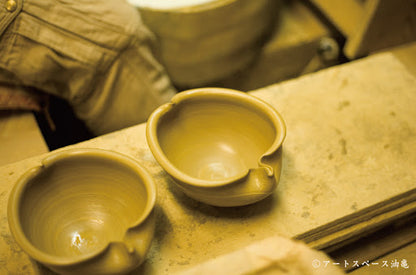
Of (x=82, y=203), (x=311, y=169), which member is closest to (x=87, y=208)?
(x=82, y=203)

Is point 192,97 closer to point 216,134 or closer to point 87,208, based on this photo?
point 216,134

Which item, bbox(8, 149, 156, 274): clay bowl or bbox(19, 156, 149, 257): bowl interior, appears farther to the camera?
bbox(19, 156, 149, 257): bowl interior

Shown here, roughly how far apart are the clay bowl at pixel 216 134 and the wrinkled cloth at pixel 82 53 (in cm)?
42

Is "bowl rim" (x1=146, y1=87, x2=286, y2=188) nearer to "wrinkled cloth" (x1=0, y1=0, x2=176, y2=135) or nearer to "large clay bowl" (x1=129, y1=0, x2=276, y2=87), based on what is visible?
"wrinkled cloth" (x1=0, y1=0, x2=176, y2=135)

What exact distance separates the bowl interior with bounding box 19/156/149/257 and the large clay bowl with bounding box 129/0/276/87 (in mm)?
1044

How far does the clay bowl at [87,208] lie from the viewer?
2.95ft

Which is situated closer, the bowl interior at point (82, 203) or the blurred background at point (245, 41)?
the bowl interior at point (82, 203)

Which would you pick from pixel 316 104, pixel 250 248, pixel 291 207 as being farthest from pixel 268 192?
pixel 316 104

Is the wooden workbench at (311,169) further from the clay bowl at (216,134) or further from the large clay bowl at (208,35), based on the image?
the large clay bowl at (208,35)

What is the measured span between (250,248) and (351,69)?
112 centimetres

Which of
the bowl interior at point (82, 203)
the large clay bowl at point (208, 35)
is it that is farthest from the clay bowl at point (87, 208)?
the large clay bowl at point (208, 35)

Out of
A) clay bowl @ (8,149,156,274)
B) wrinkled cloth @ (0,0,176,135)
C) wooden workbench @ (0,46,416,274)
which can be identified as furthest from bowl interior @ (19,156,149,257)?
wrinkled cloth @ (0,0,176,135)

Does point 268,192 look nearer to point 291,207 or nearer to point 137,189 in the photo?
point 291,207

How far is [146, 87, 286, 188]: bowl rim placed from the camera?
988mm
